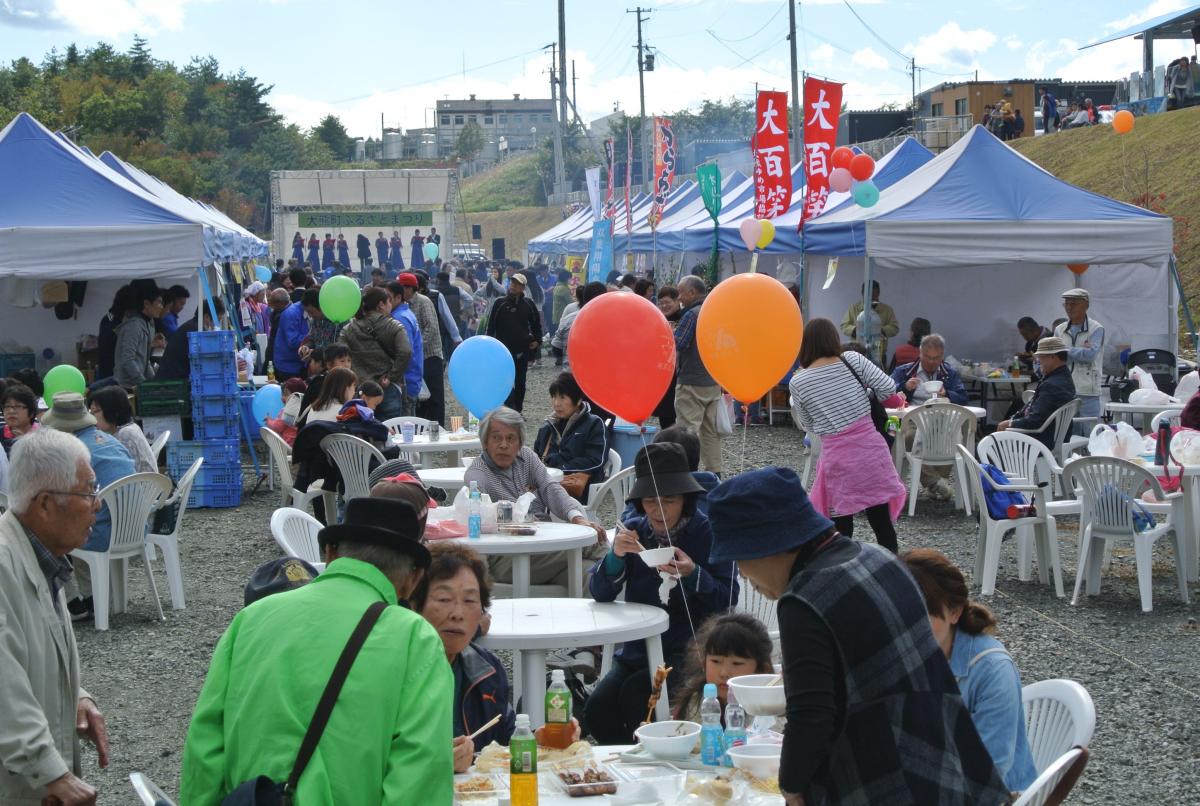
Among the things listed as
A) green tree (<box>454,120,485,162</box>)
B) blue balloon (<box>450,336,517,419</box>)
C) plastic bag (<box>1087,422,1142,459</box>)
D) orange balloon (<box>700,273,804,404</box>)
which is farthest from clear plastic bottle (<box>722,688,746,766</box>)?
green tree (<box>454,120,485,162</box>)

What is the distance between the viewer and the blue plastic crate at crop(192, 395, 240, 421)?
11.2m

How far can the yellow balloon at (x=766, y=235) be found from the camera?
49.6ft

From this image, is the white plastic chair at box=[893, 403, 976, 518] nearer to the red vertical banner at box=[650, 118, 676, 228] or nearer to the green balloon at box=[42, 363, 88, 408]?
the green balloon at box=[42, 363, 88, 408]

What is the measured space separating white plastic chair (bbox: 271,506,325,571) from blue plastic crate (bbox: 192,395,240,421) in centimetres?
506

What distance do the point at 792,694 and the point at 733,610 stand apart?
8.42ft

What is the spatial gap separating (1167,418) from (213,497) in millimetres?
7842

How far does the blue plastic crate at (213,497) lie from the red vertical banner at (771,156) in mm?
7909

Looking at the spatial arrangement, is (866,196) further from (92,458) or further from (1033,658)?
(92,458)

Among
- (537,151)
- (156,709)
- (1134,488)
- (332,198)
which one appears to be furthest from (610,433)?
(537,151)

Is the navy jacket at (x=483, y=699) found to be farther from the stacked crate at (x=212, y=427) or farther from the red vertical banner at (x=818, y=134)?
the red vertical banner at (x=818, y=134)

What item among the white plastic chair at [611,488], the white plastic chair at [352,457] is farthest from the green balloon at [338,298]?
the white plastic chair at [611,488]

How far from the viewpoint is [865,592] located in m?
2.37

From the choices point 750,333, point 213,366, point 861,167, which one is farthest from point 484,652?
point 861,167

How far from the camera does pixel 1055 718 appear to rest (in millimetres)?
3367
